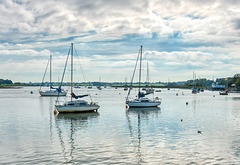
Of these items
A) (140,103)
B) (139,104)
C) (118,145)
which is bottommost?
(118,145)

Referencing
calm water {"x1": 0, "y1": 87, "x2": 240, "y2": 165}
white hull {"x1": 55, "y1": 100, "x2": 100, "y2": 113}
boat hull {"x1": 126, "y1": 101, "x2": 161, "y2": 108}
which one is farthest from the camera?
boat hull {"x1": 126, "y1": 101, "x2": 161, "y2": 108}

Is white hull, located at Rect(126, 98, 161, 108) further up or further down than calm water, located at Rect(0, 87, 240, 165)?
further up

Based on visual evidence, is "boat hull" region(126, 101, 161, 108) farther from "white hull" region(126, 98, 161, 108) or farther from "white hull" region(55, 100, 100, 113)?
"white hull" region(55, 100, 100, 113)

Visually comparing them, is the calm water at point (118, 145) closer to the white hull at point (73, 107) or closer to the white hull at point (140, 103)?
the white hull at point (73, 107)

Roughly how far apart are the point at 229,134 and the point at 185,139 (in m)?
7.12

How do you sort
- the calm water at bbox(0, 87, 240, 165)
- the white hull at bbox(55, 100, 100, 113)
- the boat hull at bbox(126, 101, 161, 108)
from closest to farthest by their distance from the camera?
the calm water at bbox(0, 87, 240, 165)
the white hull at bbox(55, 100, 100, 113)
the boat hull at bbox(126, 101, 161, 108)

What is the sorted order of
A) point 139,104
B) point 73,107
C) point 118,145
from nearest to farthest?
point 118,145, point 73,107, point 139,104

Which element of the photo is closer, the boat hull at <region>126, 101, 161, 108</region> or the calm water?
the calm water

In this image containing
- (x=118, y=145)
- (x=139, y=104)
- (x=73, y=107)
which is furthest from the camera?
(x=139, y=104)

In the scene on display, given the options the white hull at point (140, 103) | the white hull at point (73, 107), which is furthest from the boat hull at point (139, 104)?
the white hull at point (73, 107)

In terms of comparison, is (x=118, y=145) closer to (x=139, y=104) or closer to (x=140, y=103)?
(x=139, y=104)

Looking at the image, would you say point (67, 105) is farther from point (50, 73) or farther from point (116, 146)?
point (50, 73)

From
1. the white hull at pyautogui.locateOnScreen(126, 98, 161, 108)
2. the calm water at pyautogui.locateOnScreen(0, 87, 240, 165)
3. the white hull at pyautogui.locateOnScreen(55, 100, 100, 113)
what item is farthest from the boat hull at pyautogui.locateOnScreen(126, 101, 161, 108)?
the calm water at pyautogui.locateOnScreen(0, 87, 240, 165)

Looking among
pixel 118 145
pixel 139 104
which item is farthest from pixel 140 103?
pixel 118 145
